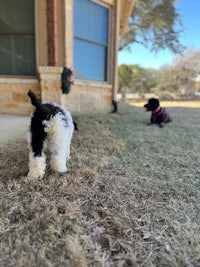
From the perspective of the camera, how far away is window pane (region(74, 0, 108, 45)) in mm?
5605

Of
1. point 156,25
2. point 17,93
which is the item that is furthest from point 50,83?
point 156,25

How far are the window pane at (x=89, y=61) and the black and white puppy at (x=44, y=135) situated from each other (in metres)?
3.69

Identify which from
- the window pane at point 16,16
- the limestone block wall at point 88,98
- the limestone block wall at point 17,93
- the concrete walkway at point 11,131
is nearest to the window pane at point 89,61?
the limestone block wall at point 88,98

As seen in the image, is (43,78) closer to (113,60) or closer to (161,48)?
(113,60)

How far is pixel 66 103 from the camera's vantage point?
533 cm

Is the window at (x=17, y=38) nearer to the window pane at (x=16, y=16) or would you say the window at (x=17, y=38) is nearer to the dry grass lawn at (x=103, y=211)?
the window pane at (x=16, y=16)

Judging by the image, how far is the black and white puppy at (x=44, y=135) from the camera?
215 cm

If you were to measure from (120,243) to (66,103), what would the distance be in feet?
13.5

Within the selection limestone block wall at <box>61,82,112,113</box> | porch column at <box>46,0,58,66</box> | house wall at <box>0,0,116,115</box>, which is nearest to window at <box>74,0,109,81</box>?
limestone block wall at <box>61,82,112,113</box>

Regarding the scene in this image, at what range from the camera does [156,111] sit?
4930 millimetres

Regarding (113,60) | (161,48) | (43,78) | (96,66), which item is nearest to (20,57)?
(43,78)

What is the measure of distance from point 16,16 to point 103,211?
15.7 feet

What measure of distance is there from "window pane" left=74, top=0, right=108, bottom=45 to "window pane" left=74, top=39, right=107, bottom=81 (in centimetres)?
19

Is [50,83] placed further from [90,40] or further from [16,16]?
[90,40]
